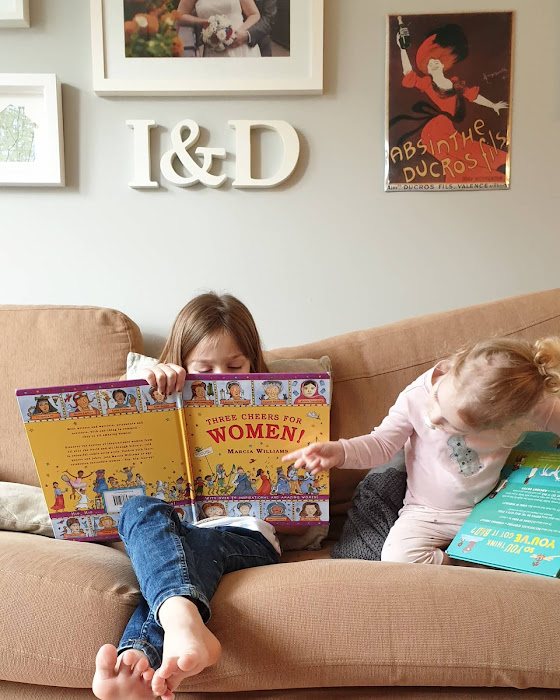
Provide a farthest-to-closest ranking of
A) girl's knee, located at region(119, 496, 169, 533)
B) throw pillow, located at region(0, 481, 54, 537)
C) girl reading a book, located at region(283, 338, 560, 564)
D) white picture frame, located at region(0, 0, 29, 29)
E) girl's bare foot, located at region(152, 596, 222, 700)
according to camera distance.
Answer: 1. white picture frame, located at region(0, 0, 29, 29)
2. throw pillow, located at region(0, 481, 54, 537)
3. girl reading a book, located at region(283, 338, 560, 564)
4. girl's knee, located at region(119, 496, 169, 533)
5. girl's bare foot, located at region(152, 596, 222, 700)

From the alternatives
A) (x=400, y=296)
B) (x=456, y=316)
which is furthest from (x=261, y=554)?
(x=400, y=296)

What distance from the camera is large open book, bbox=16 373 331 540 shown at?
3.87 ft

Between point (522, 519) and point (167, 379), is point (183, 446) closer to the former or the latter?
point (167, 379)

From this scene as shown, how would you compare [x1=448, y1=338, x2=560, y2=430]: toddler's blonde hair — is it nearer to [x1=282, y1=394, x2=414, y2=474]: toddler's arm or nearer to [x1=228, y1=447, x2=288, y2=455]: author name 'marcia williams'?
[x1=282, y1=394, x2=414, y2=474]: toddler's arm

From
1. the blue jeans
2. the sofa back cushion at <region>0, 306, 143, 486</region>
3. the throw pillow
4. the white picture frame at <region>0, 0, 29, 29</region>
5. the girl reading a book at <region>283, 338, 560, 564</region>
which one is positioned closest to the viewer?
the blue jeans

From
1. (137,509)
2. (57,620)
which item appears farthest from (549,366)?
(57,620)

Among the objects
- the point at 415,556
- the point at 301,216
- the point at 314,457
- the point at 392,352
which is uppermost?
the point at 301,216

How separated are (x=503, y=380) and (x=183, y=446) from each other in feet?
2.07

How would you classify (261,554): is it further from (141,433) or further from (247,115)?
(247,115)

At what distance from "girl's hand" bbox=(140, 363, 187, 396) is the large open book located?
0.01 metres

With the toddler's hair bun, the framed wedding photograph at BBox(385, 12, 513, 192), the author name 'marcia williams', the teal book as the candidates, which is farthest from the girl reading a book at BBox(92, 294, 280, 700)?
the framed wedding photograph at BBox(385, 12, 513, 192)

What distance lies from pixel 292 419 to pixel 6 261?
1.10m

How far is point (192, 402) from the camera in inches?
47.8

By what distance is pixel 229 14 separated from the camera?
5.60ft
